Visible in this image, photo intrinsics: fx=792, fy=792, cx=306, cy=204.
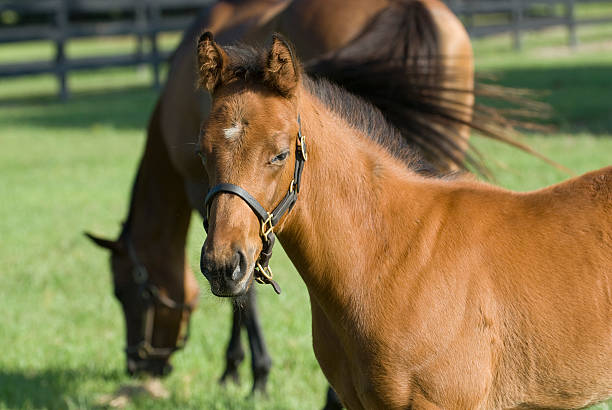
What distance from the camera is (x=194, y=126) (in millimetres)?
4809

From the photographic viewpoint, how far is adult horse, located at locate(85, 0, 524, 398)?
411 centimetres

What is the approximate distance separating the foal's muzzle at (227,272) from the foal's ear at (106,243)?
96.4 inches

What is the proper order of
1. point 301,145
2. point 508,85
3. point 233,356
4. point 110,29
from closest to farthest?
point 301,145 → point 233,356 → point 508,85 → point 110,29

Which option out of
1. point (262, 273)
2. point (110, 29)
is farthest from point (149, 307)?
point (110, 29)

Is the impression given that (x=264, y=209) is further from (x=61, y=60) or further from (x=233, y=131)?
(x=61, y=60)

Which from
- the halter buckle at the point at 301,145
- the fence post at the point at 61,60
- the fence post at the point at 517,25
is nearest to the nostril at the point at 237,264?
the halter buckle at the point at 301,145

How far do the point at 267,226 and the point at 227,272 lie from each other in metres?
0.23

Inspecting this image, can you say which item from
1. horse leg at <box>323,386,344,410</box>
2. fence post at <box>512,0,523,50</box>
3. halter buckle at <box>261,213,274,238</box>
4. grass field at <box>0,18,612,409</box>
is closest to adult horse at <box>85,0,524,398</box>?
grass field at <box>0,18,612,409</box>

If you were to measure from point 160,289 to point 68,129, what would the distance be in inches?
429

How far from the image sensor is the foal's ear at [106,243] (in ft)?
15.1

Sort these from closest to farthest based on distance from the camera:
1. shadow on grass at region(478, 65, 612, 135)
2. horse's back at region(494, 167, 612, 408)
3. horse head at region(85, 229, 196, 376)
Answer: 1. horse's back at region(494, 167, 612, 408)
2. horse head at region(85, 229, 196, 376)
3. shadow on grass at region(478, 65, 612, 135)

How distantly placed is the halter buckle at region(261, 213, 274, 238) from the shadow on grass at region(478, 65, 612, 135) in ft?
25.6

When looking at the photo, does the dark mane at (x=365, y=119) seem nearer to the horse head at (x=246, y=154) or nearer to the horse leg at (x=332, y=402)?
the horse head at (x=246, y=154)

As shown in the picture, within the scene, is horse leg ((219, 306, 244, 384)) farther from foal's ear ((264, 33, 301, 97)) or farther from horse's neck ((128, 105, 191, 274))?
foal's ear ((264, 33, 301, 97))
